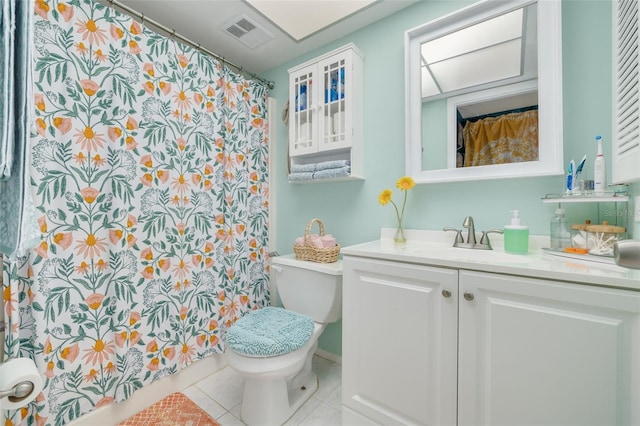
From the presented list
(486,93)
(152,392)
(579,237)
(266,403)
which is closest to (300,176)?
(486,93)

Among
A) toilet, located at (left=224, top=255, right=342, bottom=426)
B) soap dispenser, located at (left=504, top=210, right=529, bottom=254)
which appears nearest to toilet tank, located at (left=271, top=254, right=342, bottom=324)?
toilet, located at (left=224, top=255, right=342, bottom=426)

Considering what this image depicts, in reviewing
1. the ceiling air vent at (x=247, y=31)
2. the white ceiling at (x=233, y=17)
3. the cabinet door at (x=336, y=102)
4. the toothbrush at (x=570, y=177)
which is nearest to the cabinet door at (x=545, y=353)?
the toothbrush at (x=570, y=177)

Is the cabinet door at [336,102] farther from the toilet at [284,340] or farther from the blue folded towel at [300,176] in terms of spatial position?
the toilet at [284,340]

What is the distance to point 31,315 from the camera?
1.05m

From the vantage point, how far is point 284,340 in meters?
1.21

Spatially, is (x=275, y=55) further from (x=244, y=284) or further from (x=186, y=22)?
(x=244, y=284)

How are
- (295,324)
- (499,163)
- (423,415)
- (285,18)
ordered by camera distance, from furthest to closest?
(285,18), (295,324), (499,163), (423,415)

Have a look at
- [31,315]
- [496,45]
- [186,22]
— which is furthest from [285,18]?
[31,315]

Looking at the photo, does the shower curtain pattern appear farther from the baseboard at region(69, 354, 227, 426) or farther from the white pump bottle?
the white pump bottle

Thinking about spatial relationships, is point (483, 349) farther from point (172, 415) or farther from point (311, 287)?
point (172, 415)

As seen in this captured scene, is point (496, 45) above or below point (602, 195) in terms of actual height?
above

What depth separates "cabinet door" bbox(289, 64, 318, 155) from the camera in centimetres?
166

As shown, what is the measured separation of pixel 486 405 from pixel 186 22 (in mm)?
2429

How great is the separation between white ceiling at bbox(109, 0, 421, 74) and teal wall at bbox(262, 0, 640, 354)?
0.07 meters
